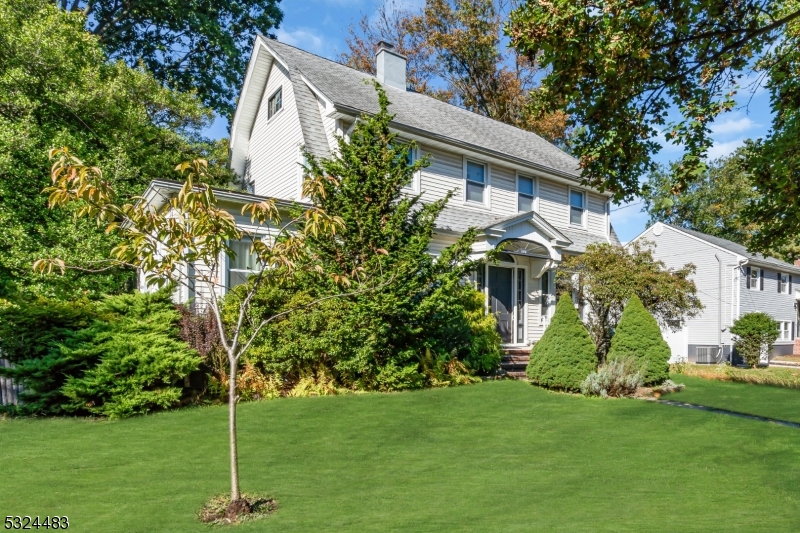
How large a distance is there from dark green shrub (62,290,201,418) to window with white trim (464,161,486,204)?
392 inches

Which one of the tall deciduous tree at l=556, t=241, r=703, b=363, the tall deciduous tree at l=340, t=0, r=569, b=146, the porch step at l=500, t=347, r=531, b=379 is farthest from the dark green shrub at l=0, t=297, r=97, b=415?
the tall deciduous tree at l=340, t=0, r=569, b=146

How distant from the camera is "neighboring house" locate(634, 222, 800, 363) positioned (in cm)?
2617

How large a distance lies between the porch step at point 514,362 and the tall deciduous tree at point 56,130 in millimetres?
10448

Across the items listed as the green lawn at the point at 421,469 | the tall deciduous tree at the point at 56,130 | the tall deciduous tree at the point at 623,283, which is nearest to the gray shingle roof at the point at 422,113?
the tall deciduous tree at the point at 623,283

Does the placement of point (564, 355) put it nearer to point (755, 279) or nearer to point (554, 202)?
point (554, 202)

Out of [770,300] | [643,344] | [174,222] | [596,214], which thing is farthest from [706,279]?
[174,222]

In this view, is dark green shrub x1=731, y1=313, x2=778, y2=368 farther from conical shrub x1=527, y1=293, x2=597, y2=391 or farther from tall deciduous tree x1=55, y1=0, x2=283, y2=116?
tall deciduous tree x1=55, y1=0, x2=283, y2=116

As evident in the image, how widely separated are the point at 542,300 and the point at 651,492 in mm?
12740

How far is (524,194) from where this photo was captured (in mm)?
17531

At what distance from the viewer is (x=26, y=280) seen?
13547mm

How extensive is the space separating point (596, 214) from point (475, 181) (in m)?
6.56

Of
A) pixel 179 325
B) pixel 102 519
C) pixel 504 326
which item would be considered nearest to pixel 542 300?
pixel 504 326

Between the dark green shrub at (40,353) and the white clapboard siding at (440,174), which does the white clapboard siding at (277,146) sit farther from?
the dark green shrub at (40,353)

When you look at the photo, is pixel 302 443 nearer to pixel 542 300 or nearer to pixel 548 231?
pixel 548 231
